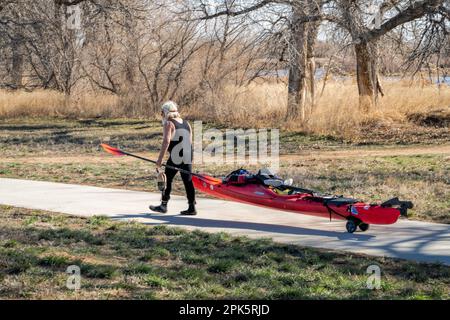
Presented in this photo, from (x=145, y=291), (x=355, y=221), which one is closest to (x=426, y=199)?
(x=355, y=221)

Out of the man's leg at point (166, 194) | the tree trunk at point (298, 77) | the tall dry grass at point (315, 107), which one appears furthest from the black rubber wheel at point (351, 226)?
the tree trunk at point (298, 77)

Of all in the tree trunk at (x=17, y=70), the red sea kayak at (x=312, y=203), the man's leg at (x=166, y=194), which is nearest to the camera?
the red sea kayak at (x=312, y=203)

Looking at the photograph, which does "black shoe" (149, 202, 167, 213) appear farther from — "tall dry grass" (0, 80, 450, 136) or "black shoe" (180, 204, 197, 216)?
"tall dry grass" (0, 80, 450, 136)

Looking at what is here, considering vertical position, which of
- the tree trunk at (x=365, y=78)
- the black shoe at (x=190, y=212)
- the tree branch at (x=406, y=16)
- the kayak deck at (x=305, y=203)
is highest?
the tree branch at (x=406, y=16)

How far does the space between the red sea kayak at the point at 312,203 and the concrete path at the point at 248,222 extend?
0.21 metres

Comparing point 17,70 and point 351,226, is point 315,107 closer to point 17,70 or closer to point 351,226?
point 351,226

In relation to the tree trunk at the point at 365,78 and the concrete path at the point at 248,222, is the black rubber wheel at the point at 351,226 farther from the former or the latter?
the tree trunk at the point at 365,78

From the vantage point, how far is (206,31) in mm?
26750

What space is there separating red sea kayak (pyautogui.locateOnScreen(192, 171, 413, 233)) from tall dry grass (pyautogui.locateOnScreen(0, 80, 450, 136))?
1200 centimetres

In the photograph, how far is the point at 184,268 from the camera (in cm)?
784

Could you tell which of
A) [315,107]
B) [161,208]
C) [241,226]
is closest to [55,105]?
[315,107]

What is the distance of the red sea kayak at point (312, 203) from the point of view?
364 inches

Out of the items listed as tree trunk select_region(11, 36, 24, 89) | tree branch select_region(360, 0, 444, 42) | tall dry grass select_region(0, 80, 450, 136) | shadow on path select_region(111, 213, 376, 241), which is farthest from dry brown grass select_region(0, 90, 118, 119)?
shadow on path select_region(111, 213, 376, 241)

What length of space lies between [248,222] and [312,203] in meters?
1.00
